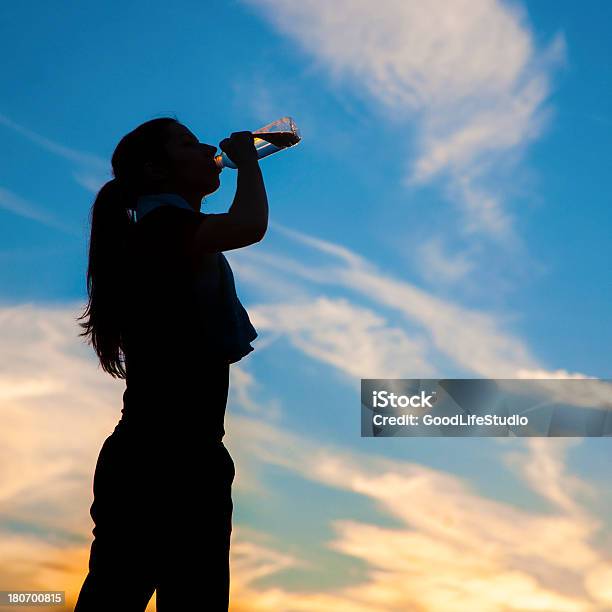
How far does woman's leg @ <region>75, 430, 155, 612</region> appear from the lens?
2449 mm

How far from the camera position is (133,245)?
261 centimetres

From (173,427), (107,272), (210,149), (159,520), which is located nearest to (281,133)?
(210,149)

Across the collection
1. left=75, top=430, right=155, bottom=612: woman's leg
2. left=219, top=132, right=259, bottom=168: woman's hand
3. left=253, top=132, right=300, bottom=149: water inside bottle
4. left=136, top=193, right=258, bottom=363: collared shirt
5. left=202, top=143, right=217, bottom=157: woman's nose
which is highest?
left=253, top=132, right=300, bottom=149: water inside bottle

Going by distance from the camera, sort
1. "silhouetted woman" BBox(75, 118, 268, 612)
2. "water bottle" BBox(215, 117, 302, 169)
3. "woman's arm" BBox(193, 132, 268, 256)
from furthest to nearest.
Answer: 1. "water bottle" BBox(215, 117, 302, 169)
2. "silhouetted woman" BBox(75, 118, 268, 612)
3. "woman's arm" BBox(193, 132, 268, 256)

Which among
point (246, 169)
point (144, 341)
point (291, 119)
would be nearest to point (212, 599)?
point (144, 341)

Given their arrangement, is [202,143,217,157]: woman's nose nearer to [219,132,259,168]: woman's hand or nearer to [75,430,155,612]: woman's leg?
[219,132,259,168]: woman's hand

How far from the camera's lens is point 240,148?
261 cm

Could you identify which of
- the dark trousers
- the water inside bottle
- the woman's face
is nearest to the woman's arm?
the woman's face

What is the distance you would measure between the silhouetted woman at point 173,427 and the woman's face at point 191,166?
0.70 feet

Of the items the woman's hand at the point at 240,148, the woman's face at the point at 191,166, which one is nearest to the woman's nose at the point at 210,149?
the woman's face at the point at 191,166

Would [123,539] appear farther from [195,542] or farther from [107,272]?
[107,272]

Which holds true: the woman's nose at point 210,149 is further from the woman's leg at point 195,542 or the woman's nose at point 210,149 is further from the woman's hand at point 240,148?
the woman's leg at point 195,542

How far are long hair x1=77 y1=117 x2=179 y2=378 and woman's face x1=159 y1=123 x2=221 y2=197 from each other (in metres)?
0.05

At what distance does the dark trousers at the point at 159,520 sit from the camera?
97.7 inches
